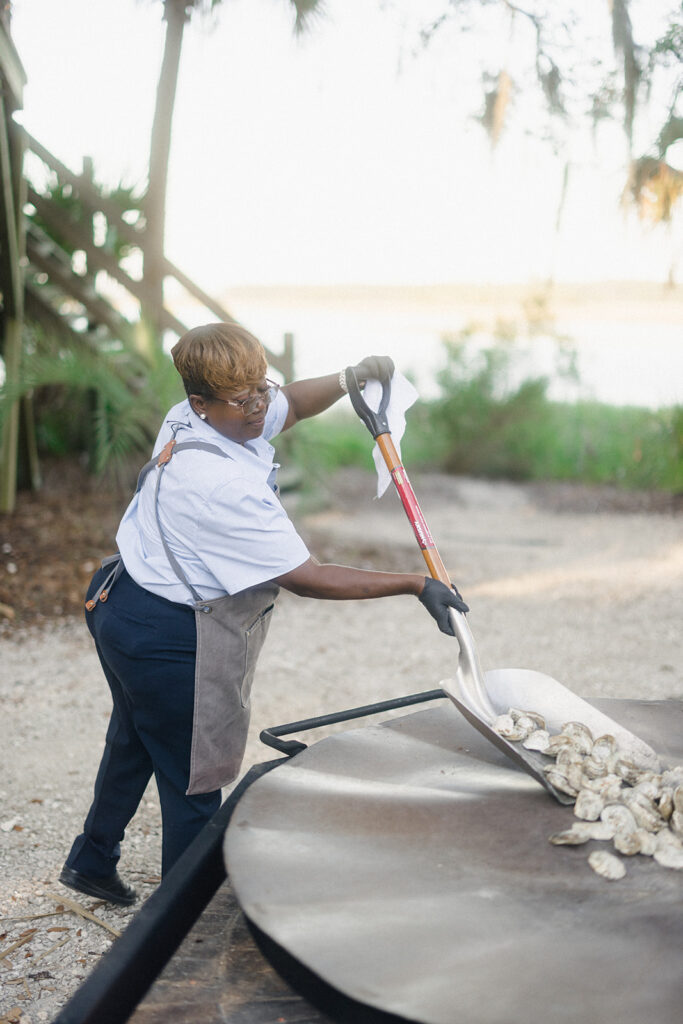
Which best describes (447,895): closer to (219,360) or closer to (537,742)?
(537,742)

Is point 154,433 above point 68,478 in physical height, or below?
above

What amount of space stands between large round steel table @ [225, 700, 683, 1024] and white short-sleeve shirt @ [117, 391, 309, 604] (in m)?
0.35

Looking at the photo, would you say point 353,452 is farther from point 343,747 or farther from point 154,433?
point 343,747

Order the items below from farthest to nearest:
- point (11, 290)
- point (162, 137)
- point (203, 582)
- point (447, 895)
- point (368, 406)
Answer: point (162, 137) → point (11, 290) → point (368, 406) → point (203, 582) → point (447, 895)

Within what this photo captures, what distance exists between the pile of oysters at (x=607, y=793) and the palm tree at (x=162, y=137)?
4540 mm

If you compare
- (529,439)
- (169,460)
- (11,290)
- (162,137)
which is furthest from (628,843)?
(529,439)

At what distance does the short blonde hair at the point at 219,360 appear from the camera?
1.63 metres

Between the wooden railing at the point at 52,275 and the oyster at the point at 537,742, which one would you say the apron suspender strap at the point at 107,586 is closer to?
the oyster at the point at 537,742

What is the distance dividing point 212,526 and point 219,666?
0.29 meters

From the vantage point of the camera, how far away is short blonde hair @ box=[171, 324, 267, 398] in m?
1.63

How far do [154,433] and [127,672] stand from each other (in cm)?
378

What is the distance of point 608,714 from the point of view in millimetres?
1808

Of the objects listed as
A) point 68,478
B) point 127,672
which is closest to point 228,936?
point 127,672

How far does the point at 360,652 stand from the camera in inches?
161
